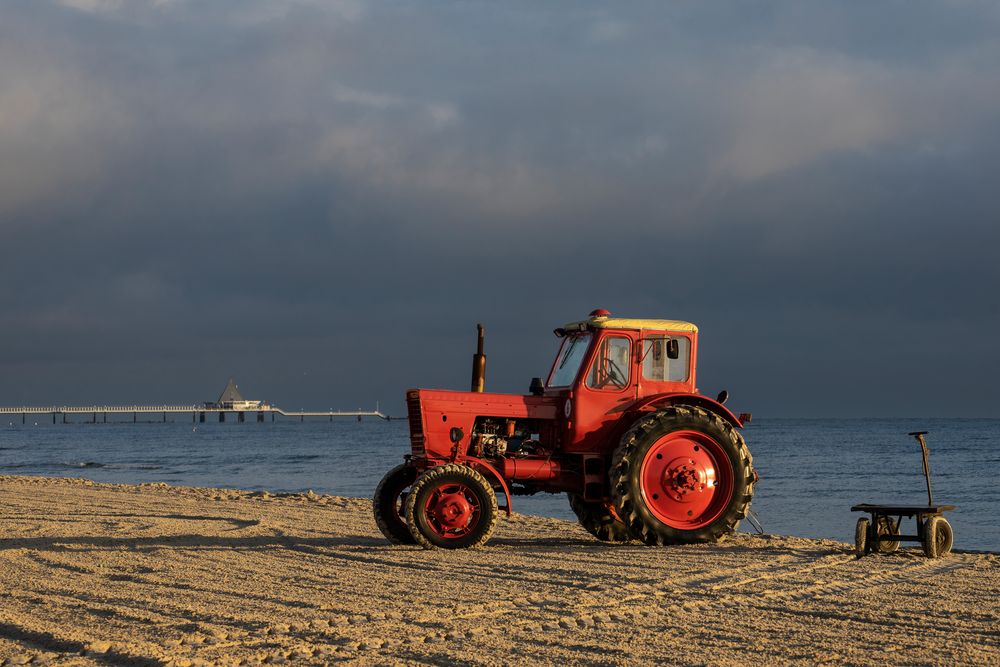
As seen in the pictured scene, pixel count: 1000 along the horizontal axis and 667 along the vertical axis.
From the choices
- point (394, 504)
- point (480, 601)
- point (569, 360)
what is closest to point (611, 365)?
point (569, 360)

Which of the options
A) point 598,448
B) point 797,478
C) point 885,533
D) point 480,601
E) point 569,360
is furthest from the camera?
point 797,478

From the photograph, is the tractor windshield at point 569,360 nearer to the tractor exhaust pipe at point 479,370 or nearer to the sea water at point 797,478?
the tractor exhaust pipe at point 479,370

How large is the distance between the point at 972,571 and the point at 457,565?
4.51m

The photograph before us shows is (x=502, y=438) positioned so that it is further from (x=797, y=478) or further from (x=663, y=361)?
(x=797, y=478)

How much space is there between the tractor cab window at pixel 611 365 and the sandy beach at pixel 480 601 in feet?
5.47

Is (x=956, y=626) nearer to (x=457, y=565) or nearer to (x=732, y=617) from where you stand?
(x=732, y=617)

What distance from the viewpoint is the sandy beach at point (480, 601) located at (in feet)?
20.2

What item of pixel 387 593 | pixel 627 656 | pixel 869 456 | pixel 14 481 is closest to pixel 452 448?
pixel 387 593

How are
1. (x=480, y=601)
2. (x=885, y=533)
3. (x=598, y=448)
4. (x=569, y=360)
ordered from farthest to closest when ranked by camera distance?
(x=569, y=360)
(x=598, y=448)
(x=885, y=533)
(x=480, y=601)

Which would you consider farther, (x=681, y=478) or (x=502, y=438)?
(x=502, y=438)

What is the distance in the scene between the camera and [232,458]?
163 ft

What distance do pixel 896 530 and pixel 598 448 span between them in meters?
3.05

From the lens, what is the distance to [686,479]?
10.9 metres

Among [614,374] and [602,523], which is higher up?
[614,374]
